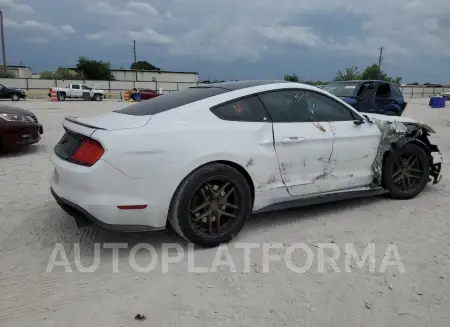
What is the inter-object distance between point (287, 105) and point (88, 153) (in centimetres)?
197

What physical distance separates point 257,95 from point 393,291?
82.4 inches

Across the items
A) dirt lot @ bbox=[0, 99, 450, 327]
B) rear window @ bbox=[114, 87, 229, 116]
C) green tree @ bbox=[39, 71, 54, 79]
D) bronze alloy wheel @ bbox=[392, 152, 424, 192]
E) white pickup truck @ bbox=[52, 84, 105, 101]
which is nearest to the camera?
dirt lot @ bbox=[0, 99, 450, 327]

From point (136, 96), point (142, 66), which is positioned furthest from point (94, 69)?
point (136, 96)

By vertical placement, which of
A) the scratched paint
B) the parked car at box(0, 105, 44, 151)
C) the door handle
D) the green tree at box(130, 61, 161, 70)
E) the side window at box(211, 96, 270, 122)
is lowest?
the parked car at box(0, 105, 44, 151)

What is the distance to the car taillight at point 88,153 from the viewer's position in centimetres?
315

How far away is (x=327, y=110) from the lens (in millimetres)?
4324

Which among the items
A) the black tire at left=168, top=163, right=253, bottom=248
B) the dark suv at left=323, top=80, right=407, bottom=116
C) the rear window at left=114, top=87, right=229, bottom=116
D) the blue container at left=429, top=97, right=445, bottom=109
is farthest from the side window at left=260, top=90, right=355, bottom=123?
the blue container at left=429, top=97, right=445, bottom=109

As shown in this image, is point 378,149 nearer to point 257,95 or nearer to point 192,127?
point 257,95

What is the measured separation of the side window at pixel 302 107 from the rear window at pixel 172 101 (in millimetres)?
514

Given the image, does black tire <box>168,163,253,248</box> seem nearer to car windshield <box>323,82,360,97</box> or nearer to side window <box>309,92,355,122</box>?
side window <box>309,92,355,122</box>

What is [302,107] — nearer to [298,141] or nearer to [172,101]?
[298,141]

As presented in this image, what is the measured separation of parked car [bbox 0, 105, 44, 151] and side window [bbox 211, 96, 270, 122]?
→ 5511mm

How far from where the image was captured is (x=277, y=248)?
3602 millimetres

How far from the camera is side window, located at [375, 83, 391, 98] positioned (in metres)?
12.8
